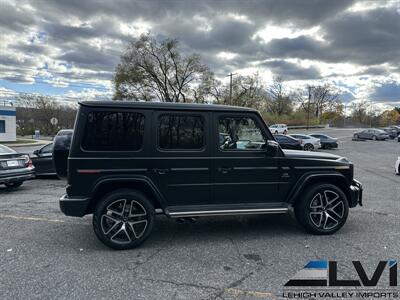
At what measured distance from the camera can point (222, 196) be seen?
15.3ft

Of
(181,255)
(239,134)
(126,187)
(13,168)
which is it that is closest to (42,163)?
(13,168)

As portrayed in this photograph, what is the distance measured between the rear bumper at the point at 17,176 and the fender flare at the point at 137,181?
5.38 metres

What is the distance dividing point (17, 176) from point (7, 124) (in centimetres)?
3689

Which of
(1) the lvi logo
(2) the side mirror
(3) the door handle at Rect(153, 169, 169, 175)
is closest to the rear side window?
(3) the door handle at Rect(153, 169, 169, 175)

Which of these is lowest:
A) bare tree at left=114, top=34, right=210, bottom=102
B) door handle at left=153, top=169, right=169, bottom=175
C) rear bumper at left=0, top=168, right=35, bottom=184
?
rear bumper at left=0, top=168, right=35, bottom=184

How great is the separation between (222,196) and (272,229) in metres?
1.21

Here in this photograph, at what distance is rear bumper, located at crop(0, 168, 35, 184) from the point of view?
8.17m

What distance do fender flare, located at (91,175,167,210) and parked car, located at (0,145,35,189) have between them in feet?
17.8

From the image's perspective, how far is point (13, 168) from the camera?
8.46 m

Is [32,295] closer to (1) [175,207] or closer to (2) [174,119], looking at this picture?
(1) [175,207]

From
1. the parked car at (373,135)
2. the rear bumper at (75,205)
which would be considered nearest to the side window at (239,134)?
the rear bumper at (75,205)

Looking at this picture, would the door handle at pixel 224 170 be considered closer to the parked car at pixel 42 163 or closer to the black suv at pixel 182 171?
the black suv at pixel 182 171

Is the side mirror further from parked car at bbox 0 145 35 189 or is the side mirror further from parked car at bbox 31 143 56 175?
parked car at bbox 31 143 56 175

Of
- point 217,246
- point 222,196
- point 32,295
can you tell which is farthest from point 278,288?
point 32,295
